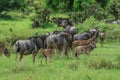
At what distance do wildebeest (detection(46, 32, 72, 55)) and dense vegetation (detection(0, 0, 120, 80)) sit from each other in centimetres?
85

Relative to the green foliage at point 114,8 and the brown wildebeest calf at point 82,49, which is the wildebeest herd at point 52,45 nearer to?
the brown wildebeest calf at point 82,49

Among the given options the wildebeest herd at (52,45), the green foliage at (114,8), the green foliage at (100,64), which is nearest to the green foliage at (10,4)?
the green foliage at (114,8)

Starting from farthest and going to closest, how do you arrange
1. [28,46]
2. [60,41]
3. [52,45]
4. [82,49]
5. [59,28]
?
[59,28] → [60,41] → [52,45] → [82,49] → [28,46]

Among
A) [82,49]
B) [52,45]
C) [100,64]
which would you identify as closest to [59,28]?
[52,45]

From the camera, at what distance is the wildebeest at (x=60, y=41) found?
20922mm

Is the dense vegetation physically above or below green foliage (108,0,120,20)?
above

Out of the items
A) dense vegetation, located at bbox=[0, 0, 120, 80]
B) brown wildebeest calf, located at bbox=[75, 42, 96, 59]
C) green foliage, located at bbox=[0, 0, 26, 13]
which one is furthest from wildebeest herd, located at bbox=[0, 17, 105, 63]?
green foliage, located at bbox=[0, 0, 26, 13]

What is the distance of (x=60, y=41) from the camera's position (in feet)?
70.5

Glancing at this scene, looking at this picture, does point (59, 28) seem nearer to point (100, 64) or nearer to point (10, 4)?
point (10, 4)

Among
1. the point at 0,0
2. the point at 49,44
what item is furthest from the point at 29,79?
the point at 0,0

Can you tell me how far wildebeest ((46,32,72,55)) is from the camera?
20.9 m

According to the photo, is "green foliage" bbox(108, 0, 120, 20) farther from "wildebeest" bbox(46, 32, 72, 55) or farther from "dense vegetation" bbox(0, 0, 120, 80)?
"wildebeest" bbox(46, 32, 72, 55)

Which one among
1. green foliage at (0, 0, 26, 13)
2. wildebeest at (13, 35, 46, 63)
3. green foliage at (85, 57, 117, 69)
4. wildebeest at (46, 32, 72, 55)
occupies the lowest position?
green foliage at (0, 0, 26, 13)

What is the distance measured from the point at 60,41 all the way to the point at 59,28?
18.6 m
